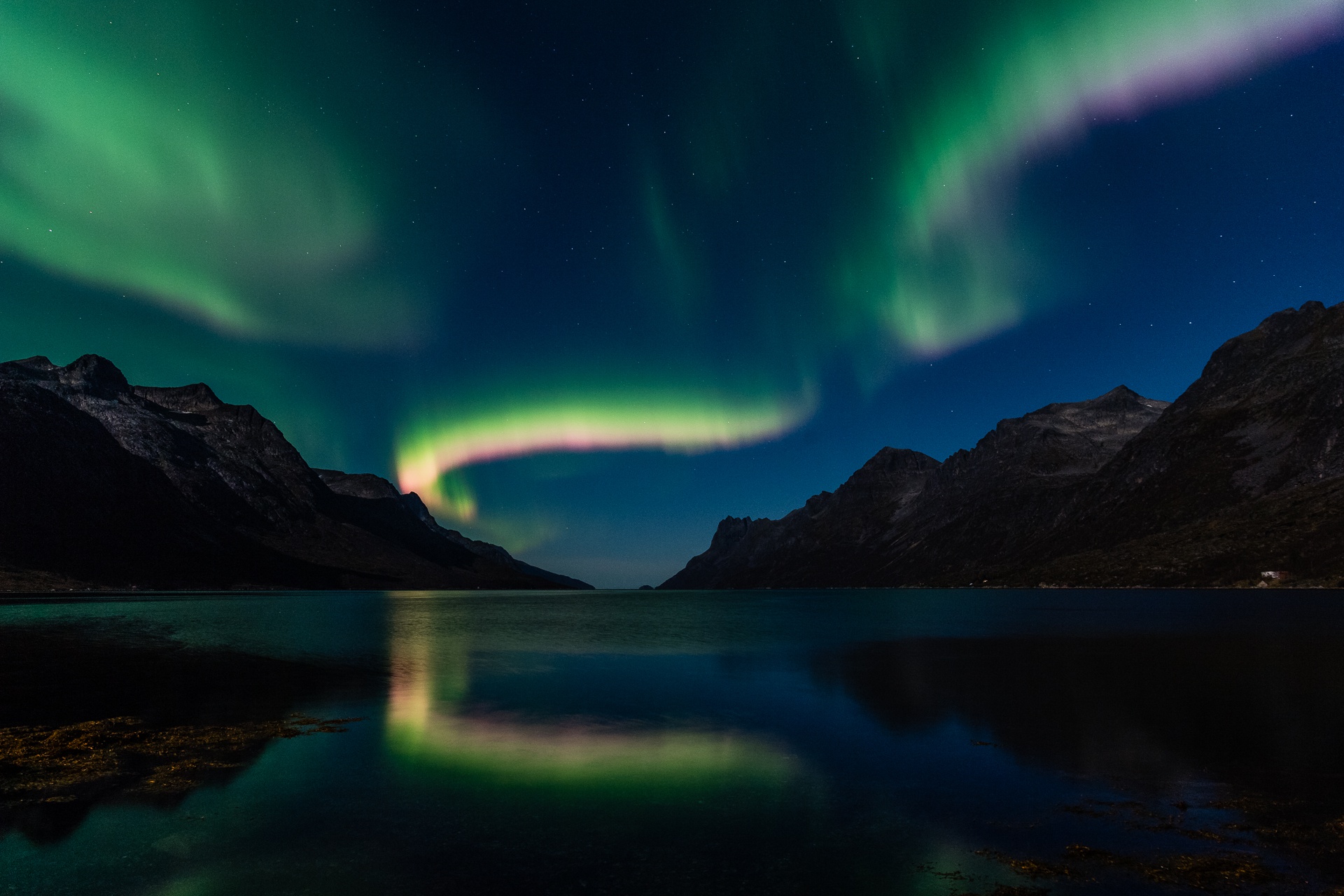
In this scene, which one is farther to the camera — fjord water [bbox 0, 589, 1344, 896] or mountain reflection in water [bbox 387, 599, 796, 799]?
mountain reflection in water [bbox 387, 599, 796, 799]

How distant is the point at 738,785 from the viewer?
23438mm

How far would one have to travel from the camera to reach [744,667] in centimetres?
5800

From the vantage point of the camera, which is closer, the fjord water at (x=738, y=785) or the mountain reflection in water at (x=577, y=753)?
the fjord water at (x=738, y=785)

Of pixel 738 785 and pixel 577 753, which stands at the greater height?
pixel 577 753

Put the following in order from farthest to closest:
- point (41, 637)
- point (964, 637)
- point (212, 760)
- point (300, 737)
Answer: point (964, 637) < point (41, 637) < point (300, 737) < point (212, 760)

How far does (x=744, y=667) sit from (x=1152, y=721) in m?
31.0

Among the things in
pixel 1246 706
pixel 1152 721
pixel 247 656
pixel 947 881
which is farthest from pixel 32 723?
pixel 1246 706

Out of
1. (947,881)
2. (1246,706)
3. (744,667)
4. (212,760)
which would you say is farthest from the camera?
(744,667)

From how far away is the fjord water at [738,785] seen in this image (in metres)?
15.8

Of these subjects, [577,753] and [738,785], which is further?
[577,753]

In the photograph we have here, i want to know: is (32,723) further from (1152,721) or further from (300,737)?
(1152,721)

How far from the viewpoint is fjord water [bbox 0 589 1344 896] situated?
15.8 m

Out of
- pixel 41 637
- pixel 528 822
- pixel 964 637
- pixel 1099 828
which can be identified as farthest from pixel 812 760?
pixel 41 637

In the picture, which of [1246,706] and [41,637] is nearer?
[1246,706]
